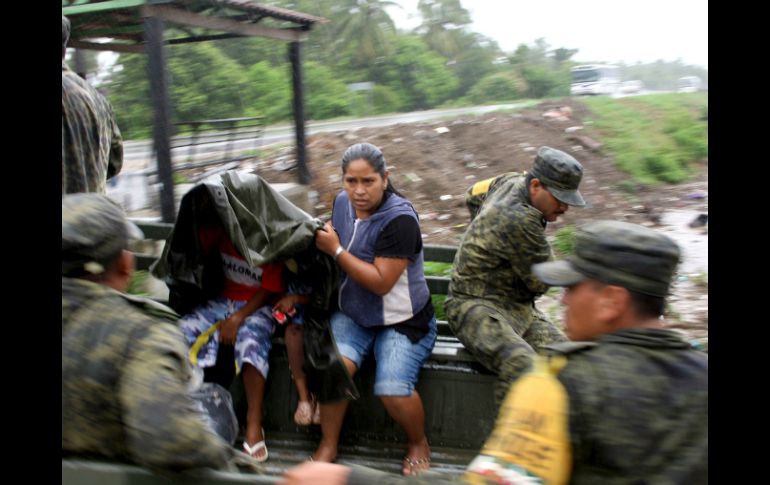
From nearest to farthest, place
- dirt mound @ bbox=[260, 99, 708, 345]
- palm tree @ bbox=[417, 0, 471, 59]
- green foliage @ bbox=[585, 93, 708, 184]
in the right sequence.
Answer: dirt mound @ bbox=[260, 99, 708, 345], green foliage @ bbox=[585, 93, 708, 184], palm tree @ bbox=[417, 0, 471, 59]

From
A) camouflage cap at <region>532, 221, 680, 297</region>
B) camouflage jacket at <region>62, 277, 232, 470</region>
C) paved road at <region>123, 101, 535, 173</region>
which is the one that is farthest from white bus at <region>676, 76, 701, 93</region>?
camouflage jacket at <region>62, 277, 232, 470</region>

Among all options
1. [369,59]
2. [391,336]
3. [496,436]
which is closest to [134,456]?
[496,436]

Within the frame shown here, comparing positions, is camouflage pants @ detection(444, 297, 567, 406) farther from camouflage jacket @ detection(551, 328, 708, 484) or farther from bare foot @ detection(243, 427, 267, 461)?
camouflage jacket @ detection(551, 328, 708, 484)

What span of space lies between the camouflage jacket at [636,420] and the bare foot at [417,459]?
1840mm

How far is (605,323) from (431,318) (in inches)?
71.3

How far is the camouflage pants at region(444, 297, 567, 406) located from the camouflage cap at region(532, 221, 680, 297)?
59.3 inches

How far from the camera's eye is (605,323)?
6.57 feet

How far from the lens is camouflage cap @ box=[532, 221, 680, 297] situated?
76.7 inches

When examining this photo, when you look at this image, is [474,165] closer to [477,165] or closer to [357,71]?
[477,165]

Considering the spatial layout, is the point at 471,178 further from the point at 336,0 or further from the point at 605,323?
the point at 336,0

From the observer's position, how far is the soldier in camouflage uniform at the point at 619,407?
1760mm

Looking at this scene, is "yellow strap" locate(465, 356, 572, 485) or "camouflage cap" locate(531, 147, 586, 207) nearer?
"yellow strap" locate(465, 356, 572, 485)

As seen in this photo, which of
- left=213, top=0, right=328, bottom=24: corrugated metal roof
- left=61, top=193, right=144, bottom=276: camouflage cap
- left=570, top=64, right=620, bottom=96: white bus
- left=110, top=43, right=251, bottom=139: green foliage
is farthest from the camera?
left=570, top=64, right=620, bottom=96: white bus
